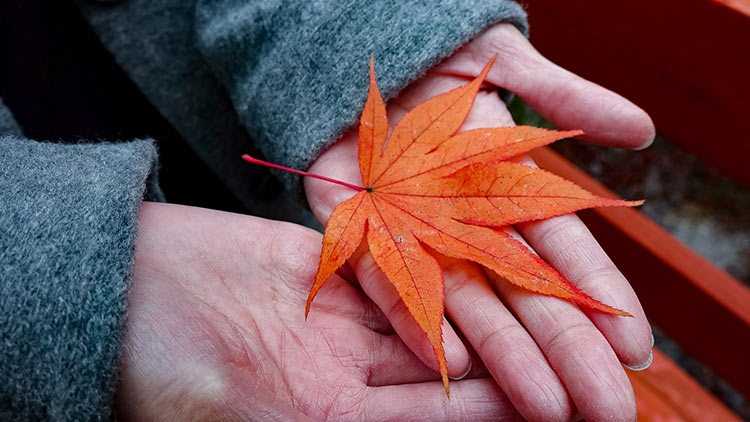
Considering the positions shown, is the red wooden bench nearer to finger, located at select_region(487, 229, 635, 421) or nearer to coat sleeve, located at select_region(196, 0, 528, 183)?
coat sleeve, located at select_region(196, 0, 528, 183)

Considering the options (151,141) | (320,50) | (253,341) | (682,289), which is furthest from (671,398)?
(151,141)

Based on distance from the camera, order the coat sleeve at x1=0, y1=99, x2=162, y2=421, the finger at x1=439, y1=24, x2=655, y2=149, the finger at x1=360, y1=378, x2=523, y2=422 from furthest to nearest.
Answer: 1. the finger at x1=439, y1=24, x2=655, y2=149
2. the finger at x1=360, y1=378, x2=523, y2=422
3. the coat sleeve at x1=0, y1=99, x2=162, y2=421

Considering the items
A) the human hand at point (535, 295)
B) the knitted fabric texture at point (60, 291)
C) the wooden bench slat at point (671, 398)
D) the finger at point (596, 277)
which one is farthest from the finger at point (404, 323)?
the wooden bench slat at point (671, 398)

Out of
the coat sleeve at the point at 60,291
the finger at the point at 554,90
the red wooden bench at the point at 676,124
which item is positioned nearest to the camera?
the coat sleeve at the point at 60,291

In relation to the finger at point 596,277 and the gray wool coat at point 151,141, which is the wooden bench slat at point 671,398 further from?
the gray wool coat at point 151,141

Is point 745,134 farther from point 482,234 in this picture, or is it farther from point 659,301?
point 482,234

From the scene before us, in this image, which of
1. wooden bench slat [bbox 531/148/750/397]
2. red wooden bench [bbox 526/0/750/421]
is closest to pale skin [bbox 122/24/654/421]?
red wooden bench [bbox 526/0/750/421]

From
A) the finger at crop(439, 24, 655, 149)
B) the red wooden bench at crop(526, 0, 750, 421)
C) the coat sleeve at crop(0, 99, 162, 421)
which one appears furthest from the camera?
the red wooden bench at crop(526, 0, 750, 421)
